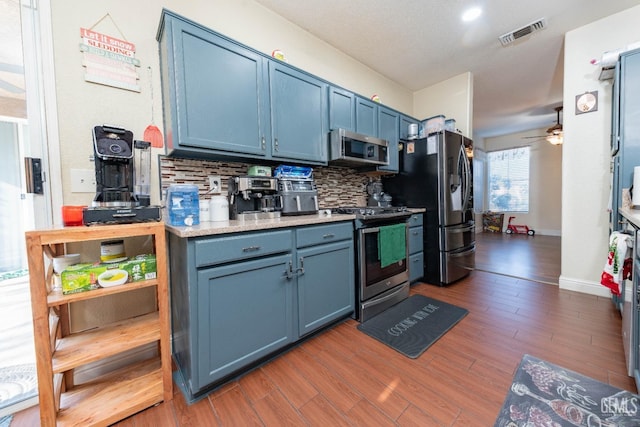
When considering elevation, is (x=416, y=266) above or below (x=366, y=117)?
below

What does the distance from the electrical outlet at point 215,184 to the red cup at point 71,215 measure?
0.80 metres

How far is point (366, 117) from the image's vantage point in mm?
2666

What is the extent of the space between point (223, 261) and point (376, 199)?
229 cm

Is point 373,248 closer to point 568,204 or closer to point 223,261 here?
point 223,261

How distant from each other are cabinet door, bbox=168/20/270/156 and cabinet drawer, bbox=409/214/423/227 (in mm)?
1806

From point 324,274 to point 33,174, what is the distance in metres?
1.76

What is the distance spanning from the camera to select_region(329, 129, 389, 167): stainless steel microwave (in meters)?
2.26

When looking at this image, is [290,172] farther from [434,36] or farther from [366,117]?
[434,36]

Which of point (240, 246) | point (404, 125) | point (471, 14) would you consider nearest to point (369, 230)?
point (240, 246)

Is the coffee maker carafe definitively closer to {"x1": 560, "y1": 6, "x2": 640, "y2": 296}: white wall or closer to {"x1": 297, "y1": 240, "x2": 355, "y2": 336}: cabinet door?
{"x1": 297, "y1": 240, "x2": 355, "y2": 336}: cabinet door

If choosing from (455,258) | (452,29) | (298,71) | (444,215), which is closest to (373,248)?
(444,215)

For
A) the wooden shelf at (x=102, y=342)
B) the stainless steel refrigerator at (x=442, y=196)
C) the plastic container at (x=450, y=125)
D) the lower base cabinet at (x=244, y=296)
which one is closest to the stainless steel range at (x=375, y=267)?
the lower base cabinet at (x=244, y=296)

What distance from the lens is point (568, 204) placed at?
2617 millimetres

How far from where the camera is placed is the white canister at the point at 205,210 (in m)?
1.62
